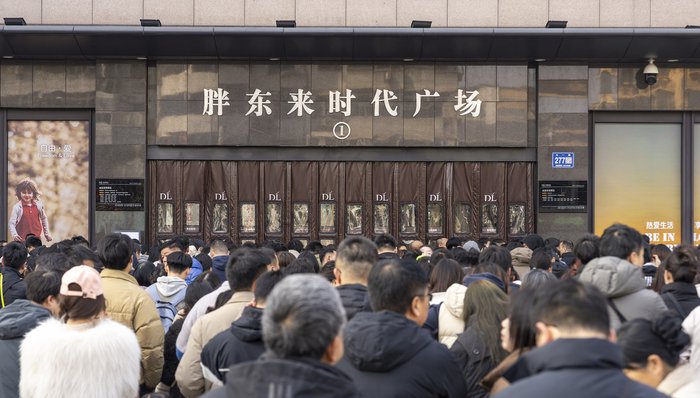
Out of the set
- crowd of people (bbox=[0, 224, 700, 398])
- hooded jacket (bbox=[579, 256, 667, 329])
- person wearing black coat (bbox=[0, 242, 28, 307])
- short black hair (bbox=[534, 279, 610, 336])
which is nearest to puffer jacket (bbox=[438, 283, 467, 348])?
crowd of people (bbox=[0, 224, 700, 398])

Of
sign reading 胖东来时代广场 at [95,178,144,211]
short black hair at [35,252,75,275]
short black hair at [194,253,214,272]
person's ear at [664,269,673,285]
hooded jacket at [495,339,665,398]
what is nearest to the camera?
hooded jacket at [495,339,665,398]

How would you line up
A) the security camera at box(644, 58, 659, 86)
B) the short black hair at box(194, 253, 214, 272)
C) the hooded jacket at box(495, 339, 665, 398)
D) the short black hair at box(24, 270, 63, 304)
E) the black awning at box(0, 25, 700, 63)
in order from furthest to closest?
the security camera at box(644, 58, 659, 86) < the black awning at box(0, 25, 700, 63) < the short black hair at box(194, 253, 214, 272) < the short black hair at box(24, 270, 63, 304) < the hooded jacket at box(495, 339, 665, 398)

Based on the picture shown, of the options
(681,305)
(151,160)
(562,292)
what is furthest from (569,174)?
(562,292)

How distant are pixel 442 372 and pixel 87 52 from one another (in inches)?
784

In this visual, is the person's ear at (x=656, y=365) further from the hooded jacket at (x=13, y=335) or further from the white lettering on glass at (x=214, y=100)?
the white lettering on glass at (x=214, y=100)

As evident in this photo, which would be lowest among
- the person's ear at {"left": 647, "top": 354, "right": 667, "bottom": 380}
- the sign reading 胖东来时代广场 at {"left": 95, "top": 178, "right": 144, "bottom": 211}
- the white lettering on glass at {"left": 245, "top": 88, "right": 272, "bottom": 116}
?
the person's ear at {"left": 647, "top": 354, "right": 667, "bottom": 380}

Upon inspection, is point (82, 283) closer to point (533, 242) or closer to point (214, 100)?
point (533, 242)

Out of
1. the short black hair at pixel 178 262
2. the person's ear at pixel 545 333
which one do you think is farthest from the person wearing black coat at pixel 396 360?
the short black hair at pixel 178 262

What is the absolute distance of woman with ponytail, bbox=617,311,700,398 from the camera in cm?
350

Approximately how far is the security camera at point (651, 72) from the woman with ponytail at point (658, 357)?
2004 cm

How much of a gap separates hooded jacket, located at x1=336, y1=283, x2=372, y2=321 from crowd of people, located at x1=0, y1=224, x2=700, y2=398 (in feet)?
0.03

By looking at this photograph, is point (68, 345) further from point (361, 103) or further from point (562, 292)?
point (361, 103)

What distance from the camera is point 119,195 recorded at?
22.0 metres

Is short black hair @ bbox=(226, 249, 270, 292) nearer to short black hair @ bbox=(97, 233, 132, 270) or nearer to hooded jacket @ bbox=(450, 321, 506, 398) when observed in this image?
short black hair @ bbox=(97, 233, 132, 270)
